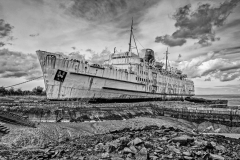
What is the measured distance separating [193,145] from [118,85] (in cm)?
1969

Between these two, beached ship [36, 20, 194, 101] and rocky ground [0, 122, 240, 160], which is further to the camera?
beached ship [36, 20, 194, 101]

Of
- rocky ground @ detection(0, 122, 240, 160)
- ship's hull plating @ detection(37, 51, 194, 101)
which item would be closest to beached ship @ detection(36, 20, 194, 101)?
ship's hull plating @ detection(37, 51, 194, 101)

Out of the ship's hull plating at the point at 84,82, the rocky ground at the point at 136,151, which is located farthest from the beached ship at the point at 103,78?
the rocky ground at the point at 136,151

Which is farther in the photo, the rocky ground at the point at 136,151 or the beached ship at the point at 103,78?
the beached ship at the point at 103,78

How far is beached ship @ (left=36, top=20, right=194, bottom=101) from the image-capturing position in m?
19.5

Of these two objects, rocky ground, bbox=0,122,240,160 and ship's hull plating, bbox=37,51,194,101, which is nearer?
rocky ground, bbox=0,122,240,160

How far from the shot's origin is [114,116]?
16281mm

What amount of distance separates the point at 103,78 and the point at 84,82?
3.34 metres

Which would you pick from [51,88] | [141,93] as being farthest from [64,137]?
[141,93]

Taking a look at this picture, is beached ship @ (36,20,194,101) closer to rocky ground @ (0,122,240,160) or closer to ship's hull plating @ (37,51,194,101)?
ship's hull plating @ (37,51,194,101)

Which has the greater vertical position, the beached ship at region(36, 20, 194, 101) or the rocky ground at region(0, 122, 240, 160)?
the beached ship at region(36, 20, 194, 101)

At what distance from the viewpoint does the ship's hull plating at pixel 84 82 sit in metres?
19.2

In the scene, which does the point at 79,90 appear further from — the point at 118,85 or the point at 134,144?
the point at 134,144

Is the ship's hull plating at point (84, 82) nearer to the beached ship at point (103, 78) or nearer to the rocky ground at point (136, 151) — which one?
the beached ship at point (103, 78)
